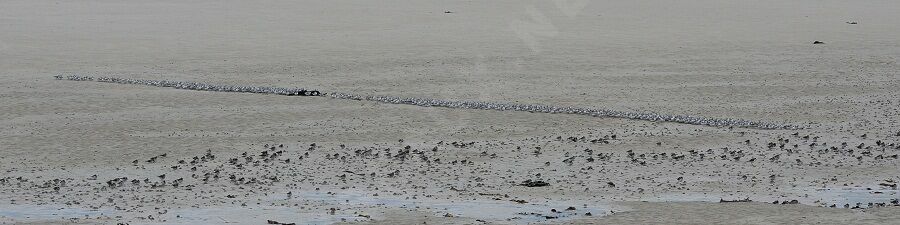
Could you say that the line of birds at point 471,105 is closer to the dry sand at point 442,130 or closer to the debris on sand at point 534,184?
the dry sand at point 442,130

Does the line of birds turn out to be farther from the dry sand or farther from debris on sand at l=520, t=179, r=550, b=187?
debris on sand at l=520, t=179, r=550, b=187

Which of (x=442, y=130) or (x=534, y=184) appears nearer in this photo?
(x=534, y=184)

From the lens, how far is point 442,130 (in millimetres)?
13914

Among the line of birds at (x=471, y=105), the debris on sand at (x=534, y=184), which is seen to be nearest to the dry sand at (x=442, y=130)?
the debris on sand at (x=534, y=184)

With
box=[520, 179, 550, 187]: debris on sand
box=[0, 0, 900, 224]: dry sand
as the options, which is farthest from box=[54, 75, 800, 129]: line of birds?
box=[520, 179, 550, 187]: debris on sand

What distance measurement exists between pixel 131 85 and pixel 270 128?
14.6ft

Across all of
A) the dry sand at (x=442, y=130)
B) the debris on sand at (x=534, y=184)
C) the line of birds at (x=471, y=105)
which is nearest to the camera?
the dry sand at (x=442, y=130)

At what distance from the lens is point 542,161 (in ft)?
39.3

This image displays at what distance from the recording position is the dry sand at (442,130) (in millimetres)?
9742

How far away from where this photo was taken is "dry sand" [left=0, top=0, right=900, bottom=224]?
32.0 feet

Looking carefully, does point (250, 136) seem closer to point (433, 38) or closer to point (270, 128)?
point (270, 128)

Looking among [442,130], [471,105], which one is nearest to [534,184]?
[442,130]

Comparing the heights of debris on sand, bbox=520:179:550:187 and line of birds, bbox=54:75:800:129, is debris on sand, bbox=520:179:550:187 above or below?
above

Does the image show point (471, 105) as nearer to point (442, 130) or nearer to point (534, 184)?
point (442, 130)
